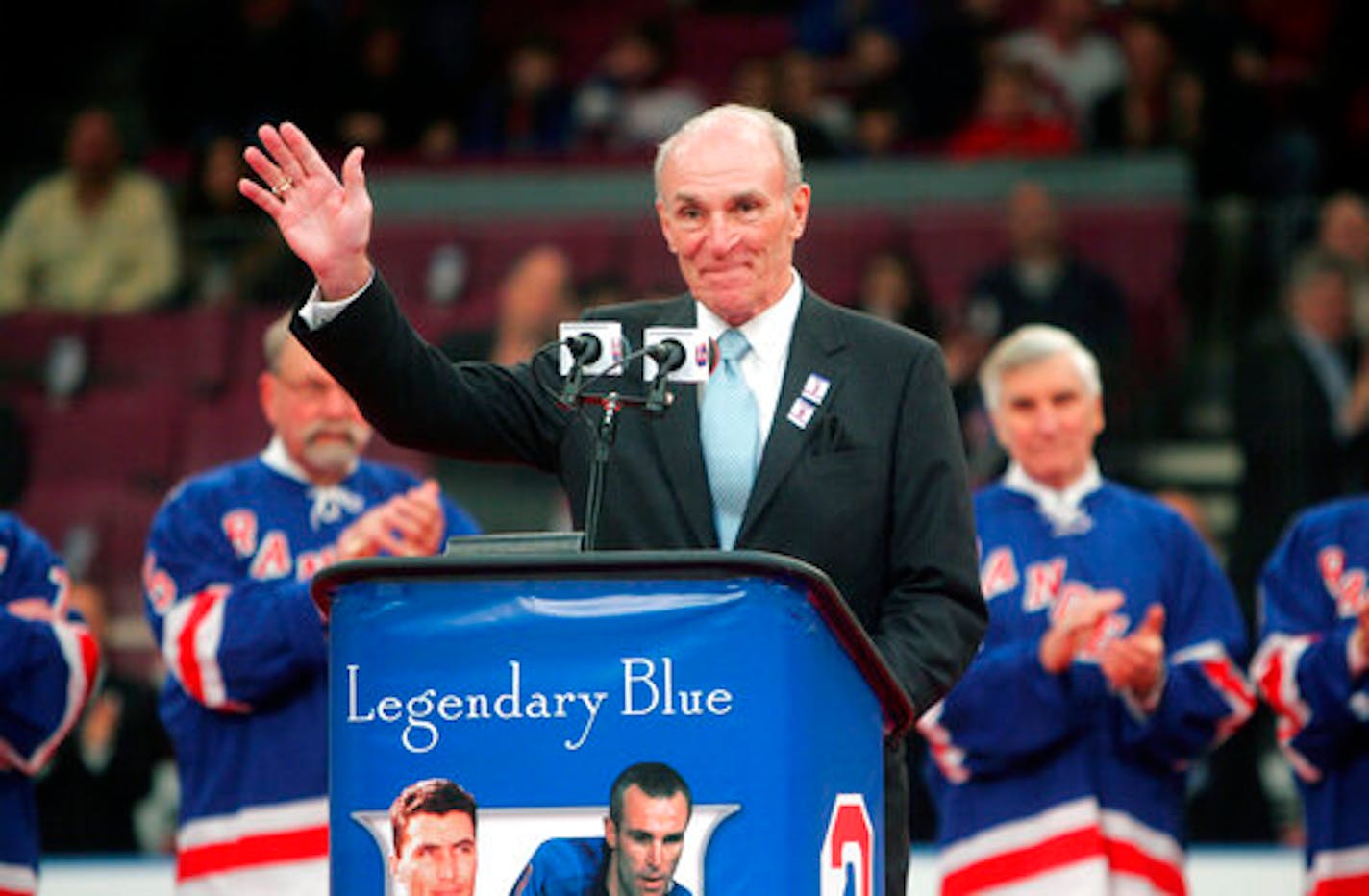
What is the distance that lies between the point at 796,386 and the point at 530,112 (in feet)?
25.0

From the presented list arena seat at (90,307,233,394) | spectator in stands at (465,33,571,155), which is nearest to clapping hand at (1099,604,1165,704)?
arena seat at (90,307,233,394)

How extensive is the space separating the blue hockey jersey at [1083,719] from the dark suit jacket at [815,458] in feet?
5.60

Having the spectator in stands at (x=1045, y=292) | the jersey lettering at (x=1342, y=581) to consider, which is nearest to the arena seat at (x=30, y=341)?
the spectator in stands at (x=1045, y=292)

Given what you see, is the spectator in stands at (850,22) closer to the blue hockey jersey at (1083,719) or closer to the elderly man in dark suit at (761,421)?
the blue hockey jersey at (1083,719)

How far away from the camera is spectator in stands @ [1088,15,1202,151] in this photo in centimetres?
1006

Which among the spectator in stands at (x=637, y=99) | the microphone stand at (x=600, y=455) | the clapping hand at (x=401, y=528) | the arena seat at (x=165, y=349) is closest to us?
the microphone stand at (x=600, y=455)

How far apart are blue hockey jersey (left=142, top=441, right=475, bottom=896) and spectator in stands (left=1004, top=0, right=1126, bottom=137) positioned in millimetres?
5710

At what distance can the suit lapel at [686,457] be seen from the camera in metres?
3.56

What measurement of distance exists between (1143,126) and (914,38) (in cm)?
147

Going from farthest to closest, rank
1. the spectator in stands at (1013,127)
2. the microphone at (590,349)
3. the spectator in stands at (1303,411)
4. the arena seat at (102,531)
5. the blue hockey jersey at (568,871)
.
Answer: the spectator in stands at (1013,127) < the arena seat at (102,531) < the spectator in stands at (1303,411) < the microphone at (590,349) < the blue hockey jersey at (568,871)

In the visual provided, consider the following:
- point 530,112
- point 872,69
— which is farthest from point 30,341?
point 872,69

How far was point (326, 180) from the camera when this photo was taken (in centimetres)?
335

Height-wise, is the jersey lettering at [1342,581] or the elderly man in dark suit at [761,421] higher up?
the jersey lettering at [1342,581]

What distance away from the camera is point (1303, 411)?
820 centimetres
